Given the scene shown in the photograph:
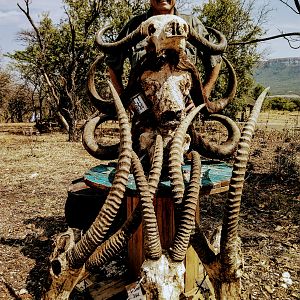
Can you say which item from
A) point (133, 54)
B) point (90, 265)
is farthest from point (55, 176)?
point (90, 265)

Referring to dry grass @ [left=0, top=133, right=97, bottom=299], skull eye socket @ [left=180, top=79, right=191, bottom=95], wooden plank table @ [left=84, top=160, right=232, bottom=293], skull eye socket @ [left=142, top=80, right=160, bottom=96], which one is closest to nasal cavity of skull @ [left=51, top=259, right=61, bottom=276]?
wooden plank table @ [left=84, top=160, right=232, bottom=293]

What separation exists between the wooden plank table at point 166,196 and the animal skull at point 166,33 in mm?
1069

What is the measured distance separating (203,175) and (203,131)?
15.6 meters

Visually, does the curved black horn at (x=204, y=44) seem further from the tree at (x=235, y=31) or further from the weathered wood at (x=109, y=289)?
the tree at (x=235, y=31)

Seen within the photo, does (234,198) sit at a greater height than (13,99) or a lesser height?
greater

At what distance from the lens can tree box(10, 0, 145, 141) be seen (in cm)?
1816

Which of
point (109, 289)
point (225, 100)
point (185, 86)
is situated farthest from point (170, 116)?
point (109, 289)

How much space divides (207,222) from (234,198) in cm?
389

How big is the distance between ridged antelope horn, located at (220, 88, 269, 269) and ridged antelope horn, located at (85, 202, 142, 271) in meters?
0.58

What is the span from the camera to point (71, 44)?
19.9 m

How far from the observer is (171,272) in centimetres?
233

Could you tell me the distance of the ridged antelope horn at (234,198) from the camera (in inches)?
92.6

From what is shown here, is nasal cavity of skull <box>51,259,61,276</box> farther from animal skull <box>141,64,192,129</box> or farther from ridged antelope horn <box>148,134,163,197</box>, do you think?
animal skull <box>141,64,192,129</box>

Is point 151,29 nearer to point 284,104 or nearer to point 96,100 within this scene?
point 96,100
